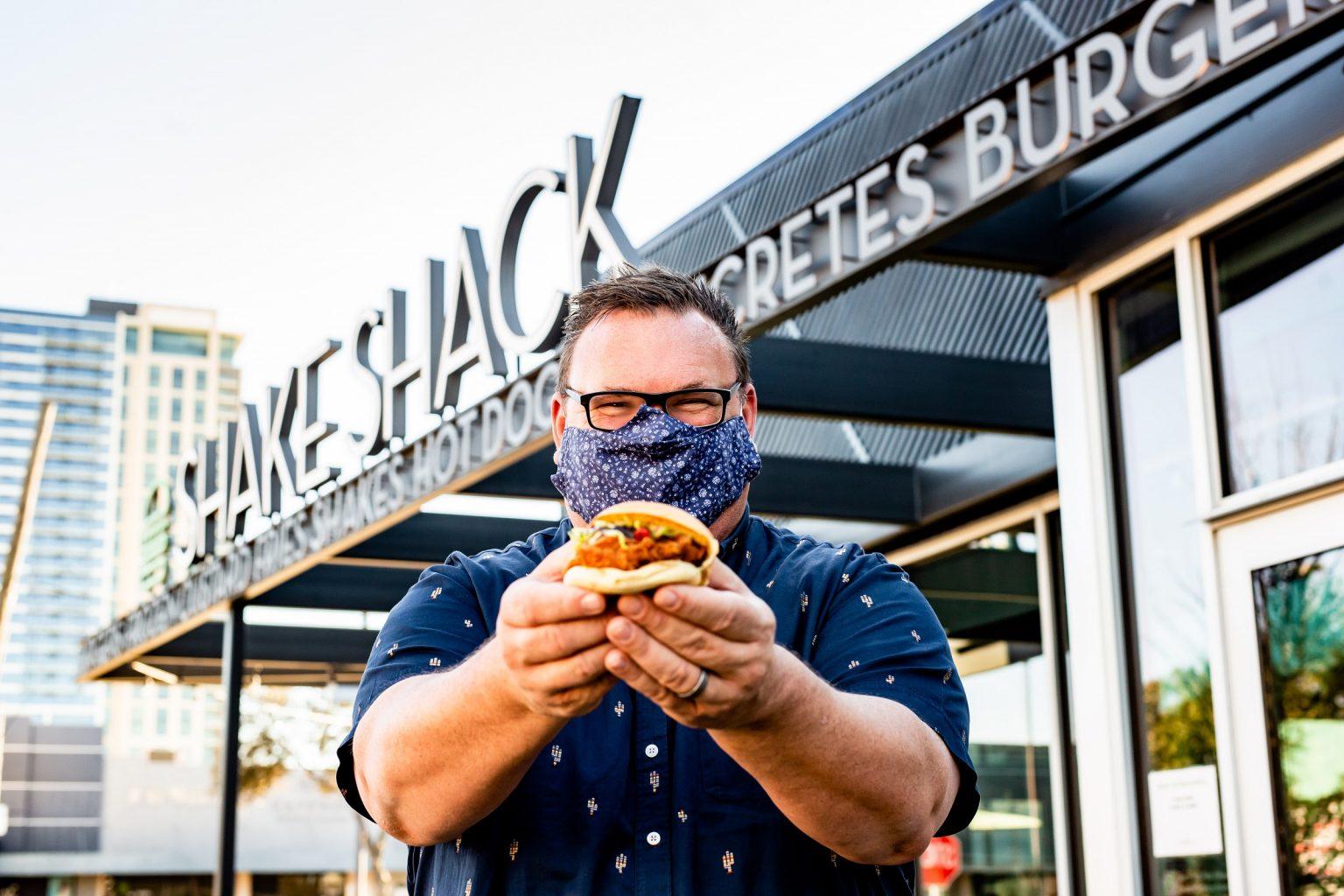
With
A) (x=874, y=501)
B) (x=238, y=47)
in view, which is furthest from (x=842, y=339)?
(x=238, y=47)

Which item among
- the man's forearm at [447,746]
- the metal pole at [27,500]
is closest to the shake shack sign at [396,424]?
the metal pole at [27,500]

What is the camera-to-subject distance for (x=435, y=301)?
8.91 meters

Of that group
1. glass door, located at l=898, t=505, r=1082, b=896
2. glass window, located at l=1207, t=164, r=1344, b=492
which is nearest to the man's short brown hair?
glass window, located at l=1207, t=164, r=1344, b=492

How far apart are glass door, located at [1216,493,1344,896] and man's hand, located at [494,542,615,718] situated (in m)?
4.30

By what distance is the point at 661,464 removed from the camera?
6.77 ft

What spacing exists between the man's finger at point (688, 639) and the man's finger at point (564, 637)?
4cm

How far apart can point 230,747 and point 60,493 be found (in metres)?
73.8

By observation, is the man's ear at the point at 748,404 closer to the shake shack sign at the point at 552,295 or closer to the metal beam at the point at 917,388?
the shake shack sign at the point at 552,295

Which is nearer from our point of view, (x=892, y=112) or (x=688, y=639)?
(x=688, y=639)

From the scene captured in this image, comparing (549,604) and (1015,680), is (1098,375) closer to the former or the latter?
(1015,680)

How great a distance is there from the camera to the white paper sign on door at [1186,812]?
5473 millimetres

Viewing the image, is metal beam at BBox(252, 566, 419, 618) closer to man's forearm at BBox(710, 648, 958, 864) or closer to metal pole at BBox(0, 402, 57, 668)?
metal pole at BBox(0, 402, 57, 668)

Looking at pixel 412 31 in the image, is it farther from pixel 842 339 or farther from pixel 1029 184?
pixel 1029 184

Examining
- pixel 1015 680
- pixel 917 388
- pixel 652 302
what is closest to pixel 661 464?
pixel 652 302
